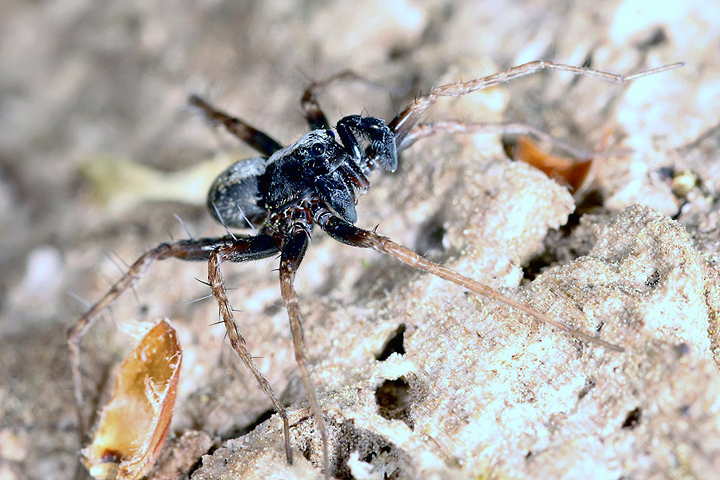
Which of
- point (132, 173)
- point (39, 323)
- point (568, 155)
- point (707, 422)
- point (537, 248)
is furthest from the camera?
point (132, 173)

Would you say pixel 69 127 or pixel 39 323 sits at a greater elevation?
pixel 69 127

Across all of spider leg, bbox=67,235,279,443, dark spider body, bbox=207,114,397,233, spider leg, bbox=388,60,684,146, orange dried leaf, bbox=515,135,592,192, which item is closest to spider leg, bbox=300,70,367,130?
dark spider body, bbox=207,114,397,233

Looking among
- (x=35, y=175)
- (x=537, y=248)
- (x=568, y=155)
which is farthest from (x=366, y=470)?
(x=35, y=175)

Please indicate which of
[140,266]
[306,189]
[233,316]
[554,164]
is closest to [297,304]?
[233,316]

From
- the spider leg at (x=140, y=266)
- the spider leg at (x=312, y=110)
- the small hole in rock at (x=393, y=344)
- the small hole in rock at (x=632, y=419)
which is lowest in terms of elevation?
the small hole in rock at (x=632, y=419)

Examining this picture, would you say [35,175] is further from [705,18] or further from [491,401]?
[705,18]

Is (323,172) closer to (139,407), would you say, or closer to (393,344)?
(393,344)

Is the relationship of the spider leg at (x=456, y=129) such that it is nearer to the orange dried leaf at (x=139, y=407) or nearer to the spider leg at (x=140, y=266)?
the spider leg at (x=140, y=266)

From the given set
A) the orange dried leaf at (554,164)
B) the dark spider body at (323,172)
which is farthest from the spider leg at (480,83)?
the orange dried leaf at (554,164)
